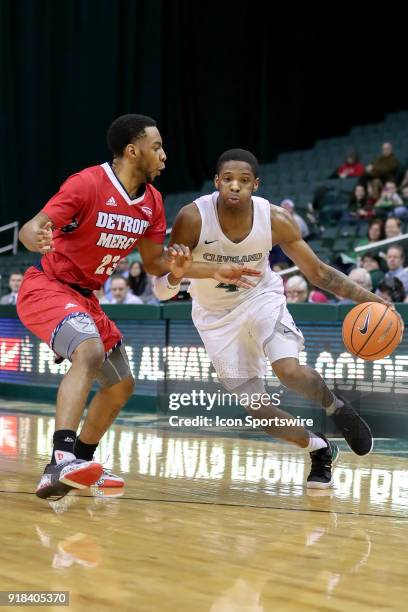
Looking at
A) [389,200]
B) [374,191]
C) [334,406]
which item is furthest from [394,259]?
[334,406]

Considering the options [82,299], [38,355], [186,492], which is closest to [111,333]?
[82,299]

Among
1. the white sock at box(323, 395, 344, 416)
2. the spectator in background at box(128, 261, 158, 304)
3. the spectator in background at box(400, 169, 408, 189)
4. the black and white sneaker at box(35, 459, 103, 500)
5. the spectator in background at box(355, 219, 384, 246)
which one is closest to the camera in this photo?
the black and white sneaker at box(35, 459, 103, 500)

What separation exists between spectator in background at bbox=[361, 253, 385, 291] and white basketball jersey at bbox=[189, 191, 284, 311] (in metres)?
4.61

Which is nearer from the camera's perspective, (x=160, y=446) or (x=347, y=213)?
(x=160, y=446)

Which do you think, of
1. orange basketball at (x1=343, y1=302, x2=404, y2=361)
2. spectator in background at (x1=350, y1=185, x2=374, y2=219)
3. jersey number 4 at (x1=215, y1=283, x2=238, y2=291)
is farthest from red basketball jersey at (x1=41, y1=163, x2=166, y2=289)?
spectator in background at (x1=350, y1=185, x2=374, y2=219)

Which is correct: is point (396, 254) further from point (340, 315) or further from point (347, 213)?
point (347, 213)

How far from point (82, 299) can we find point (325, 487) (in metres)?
1.66

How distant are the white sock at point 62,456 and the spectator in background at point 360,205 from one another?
31.4ft

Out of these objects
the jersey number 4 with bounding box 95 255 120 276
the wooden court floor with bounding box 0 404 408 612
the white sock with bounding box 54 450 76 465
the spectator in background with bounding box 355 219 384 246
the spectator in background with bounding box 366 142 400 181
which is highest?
the spectator in background with bounding box 366 142 400 181

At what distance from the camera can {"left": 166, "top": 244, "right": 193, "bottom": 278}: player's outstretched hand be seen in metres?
4.99

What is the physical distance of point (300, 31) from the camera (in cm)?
2123

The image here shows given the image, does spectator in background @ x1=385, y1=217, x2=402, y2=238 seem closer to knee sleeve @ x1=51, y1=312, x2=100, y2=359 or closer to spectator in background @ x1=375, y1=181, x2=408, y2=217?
spectator in background @ x1=375, y1=181, x2=408, y2=217

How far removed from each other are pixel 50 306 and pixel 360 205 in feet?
31.8

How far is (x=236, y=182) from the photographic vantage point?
5277 millimetres
